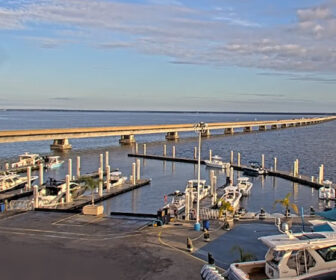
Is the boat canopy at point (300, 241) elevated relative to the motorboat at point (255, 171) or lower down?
elevated

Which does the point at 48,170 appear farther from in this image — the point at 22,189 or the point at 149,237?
the point at 149,237

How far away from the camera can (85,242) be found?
23078 millimetres

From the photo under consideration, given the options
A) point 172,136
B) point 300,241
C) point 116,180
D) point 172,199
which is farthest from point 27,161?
point 172,136

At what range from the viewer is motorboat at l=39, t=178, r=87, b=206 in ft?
136

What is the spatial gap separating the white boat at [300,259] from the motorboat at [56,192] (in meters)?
27.4

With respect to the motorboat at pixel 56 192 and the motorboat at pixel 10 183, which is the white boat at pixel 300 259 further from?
the motorboat at pixel 10 183

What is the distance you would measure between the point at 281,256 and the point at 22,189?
38.9 m

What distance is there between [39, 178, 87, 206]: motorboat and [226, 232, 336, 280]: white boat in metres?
27.4

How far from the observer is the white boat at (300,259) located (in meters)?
15.5

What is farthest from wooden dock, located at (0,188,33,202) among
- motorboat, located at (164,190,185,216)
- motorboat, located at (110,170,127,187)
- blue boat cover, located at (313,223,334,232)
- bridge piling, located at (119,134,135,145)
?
bridge piling, located at (119,134,135,145)

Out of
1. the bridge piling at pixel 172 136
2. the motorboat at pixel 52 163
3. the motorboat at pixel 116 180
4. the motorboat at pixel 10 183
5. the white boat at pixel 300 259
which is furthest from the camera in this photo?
the bridge piling at pixel 172 136

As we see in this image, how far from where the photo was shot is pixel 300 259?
1563 cm

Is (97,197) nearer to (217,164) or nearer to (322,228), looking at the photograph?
(322,228)

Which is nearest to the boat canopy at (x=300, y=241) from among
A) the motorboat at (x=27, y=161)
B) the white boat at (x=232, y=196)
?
the white boat at (x=232, y=196)
